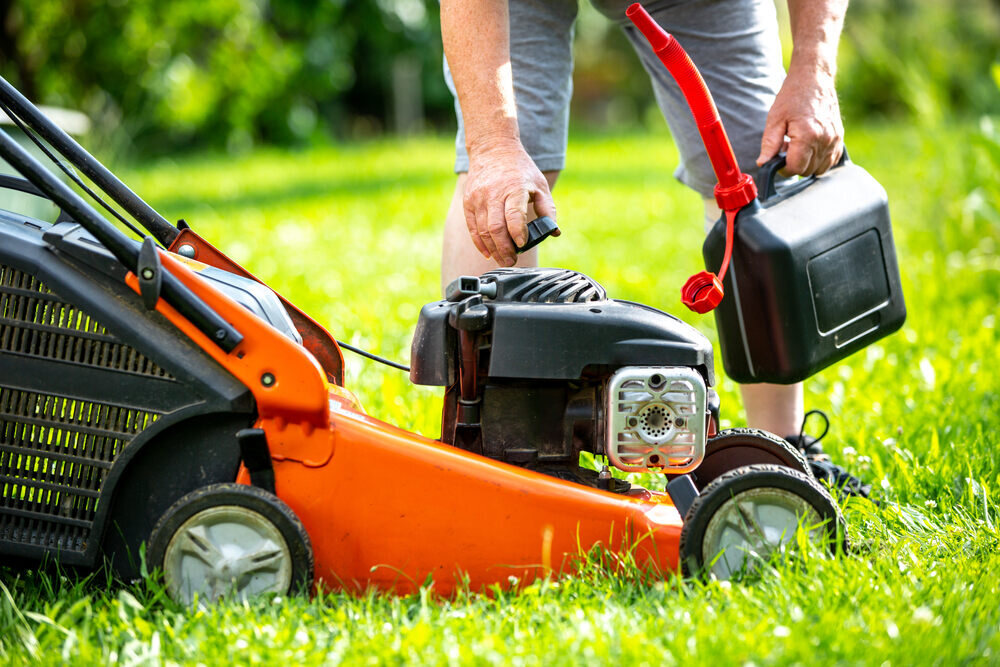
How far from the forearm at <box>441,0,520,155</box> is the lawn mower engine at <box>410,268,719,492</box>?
254mm

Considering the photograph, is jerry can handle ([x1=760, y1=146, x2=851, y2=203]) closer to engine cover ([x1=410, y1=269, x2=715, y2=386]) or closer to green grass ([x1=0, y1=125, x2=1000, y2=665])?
engine cover ([x1=410, y1=269, x2=715, y2=386])

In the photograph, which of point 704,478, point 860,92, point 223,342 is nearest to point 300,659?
point 223,342

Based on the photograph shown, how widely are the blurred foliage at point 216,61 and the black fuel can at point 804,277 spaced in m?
6.86

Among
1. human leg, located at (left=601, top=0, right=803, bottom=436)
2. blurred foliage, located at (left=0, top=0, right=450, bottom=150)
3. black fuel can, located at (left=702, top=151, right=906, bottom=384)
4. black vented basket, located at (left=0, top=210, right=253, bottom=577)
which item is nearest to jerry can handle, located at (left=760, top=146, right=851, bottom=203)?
black fuel can, located at (left=702, top=151, right=906, bottom=384)

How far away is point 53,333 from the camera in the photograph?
1620 millimetres

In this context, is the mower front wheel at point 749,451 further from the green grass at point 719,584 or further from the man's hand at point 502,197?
the man's hand at point 502,197

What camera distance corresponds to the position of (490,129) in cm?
180

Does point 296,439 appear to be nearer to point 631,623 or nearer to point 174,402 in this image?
point 174,402

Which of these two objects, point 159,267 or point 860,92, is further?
point 860,92

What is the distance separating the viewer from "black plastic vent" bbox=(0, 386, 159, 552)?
1.61m

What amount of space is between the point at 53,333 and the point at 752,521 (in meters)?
1.06

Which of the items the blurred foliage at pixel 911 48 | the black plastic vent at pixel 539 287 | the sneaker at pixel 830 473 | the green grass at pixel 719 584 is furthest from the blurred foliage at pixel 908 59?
the black plastic vent at pixel 539 287

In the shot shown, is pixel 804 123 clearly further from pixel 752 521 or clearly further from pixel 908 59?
pixel 908 59

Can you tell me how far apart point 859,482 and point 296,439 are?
1117 millimetres
